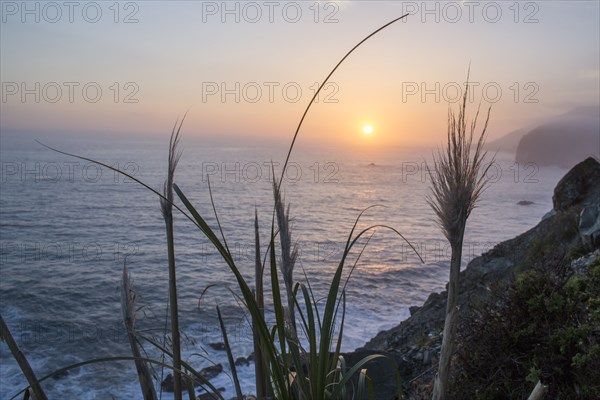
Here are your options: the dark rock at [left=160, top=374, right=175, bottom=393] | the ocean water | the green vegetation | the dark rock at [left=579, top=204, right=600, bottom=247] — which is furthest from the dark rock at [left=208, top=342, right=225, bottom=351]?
the green vegetation

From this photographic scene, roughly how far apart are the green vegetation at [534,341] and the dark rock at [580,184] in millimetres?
9857

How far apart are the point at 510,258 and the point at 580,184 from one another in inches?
109

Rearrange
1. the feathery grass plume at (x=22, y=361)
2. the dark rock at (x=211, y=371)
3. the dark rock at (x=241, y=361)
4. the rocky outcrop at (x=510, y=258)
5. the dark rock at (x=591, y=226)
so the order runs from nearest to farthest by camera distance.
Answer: the feathery grass plume at (x=22, y=361) → the dark rock at (x=591, y=226) → the rocky outcrop at (x=510, y=258) → the dark rock at (x=211, y=371) → the dark rock at (x=241, y=361)

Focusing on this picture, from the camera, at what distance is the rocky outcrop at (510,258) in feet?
26.2

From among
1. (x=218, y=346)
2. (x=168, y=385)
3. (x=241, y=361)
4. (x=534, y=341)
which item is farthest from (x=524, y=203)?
(x=534, y=341)

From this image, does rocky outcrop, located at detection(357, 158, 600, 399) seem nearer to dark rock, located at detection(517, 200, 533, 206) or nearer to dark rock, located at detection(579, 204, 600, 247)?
dark rock, located at detection(579, 204, 600, 247)

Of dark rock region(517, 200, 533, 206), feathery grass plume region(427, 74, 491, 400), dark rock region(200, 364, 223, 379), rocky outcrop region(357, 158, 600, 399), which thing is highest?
feathery grass plume region(427, 74, 491, 400)

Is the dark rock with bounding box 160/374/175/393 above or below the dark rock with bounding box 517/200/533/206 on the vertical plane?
below

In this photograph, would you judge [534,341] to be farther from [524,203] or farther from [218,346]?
[524,203]

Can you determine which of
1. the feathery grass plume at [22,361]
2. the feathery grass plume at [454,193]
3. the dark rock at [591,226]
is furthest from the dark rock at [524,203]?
the feathery grass plume at [22,361]

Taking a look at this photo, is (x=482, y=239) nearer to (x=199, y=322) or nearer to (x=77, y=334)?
(x=199, y=322)

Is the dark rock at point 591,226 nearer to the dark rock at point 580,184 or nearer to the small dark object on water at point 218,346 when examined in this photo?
the dark rock at point 580,184

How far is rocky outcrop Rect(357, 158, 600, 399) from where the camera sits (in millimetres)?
8000

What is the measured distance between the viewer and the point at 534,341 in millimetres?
4199
